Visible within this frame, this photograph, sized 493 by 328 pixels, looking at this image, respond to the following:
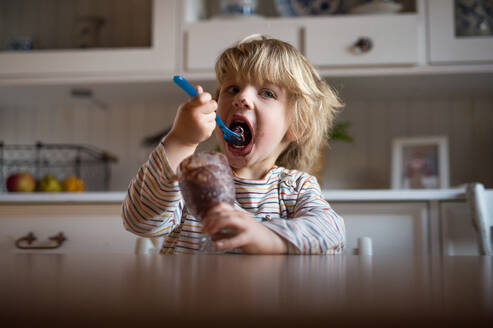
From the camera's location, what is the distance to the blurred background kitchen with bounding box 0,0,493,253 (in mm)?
1702

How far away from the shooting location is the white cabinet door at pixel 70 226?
1.58m

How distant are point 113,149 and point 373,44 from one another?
129cm

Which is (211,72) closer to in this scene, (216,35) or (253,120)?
(216,35)

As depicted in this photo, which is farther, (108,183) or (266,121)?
(108,183)

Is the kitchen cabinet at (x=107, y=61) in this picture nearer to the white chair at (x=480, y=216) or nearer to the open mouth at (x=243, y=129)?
the open mouth at (x=243, y=129)

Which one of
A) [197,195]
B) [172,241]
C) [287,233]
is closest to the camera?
[197,195]

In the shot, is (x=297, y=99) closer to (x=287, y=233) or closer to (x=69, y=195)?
(x=287, y=233)

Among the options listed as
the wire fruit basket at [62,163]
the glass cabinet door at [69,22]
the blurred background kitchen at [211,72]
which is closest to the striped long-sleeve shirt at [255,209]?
the blurred background kitchen at [211,72]

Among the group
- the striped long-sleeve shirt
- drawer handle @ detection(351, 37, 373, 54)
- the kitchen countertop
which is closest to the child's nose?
the striped long-sleeve shirt

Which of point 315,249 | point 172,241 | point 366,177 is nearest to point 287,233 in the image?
point 315,249

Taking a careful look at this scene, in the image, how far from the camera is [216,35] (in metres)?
1.76

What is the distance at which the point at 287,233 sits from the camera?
59 cm

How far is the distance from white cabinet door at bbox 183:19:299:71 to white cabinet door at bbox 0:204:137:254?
64 centimetres

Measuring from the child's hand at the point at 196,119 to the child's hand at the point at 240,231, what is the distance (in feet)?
0.56
